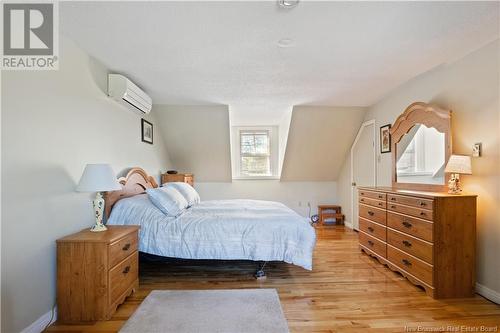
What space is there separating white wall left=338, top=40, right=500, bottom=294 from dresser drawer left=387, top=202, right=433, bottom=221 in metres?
0.53

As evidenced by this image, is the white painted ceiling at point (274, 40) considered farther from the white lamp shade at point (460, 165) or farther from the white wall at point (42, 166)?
the white lamp shade at point (460, 165)

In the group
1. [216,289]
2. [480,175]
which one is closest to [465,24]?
[480,175]

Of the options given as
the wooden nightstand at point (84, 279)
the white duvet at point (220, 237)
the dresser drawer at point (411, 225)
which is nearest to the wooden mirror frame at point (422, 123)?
the dresser drawer at point (411, 225)

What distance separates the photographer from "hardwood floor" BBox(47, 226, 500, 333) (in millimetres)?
2006

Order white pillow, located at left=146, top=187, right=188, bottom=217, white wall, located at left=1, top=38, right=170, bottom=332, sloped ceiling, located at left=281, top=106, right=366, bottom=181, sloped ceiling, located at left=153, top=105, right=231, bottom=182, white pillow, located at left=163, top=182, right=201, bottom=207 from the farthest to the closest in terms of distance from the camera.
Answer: sloped ceiling, located at left=281, top=106, right=366, bottom=181 → sloped ceiling, located at left=153, top=105, right=231, bottom=182 → white pillow, located at left=163, top=182, right=201, bottom=207 → white pillow, located at left=146, top=187, right=188, bottom=217 → white wall, located at left=1, top=38, right=170, bottom=332

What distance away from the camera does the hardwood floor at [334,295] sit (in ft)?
6.58

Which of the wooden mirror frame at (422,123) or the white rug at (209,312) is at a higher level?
the wooden mirror frame at (422,123)

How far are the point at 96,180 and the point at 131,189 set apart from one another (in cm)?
114

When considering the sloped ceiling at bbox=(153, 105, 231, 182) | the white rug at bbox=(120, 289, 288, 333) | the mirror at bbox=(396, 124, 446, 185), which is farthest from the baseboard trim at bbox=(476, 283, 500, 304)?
the sloped ceiling at bbox=(153, 105, 231, 182)

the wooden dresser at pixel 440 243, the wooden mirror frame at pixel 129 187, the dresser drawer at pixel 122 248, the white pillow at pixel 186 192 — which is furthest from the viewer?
the white pillow at pixel 186 192

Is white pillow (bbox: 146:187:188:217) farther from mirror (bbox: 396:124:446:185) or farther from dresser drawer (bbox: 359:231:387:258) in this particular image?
mirror (bbox: 396:124:446:185)

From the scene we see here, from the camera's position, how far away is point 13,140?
1.71 metres

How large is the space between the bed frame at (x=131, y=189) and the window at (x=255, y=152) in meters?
2.46

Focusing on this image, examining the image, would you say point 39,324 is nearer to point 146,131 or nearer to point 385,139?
point 146,131
